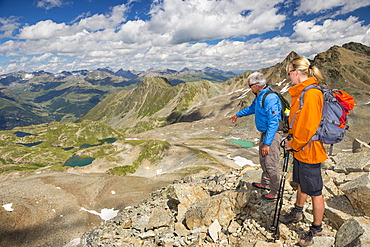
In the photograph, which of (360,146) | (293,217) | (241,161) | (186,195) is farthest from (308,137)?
(241,161)

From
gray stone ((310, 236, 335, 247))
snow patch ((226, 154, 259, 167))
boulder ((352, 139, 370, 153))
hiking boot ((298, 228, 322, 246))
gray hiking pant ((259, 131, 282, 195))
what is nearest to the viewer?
gray stone ((310, 236, 335, 247))

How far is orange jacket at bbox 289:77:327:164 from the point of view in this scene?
22.7 ft

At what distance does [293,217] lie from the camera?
9.20 metres

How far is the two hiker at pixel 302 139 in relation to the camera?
6.99 metres

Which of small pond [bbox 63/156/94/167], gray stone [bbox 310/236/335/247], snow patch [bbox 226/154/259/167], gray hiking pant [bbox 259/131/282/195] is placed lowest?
small pond [bbox 63/156/94/167]

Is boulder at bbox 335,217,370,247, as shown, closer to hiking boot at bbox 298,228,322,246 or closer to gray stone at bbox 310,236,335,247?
gray stone at bbox 310,236,335,247

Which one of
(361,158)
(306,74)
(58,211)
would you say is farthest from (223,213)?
(58,211)

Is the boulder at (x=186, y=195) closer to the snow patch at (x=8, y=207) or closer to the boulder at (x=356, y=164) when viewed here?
the boulder at (x=356, y=164)

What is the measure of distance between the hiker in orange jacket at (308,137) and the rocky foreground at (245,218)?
115 cm

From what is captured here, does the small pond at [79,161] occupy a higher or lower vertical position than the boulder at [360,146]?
lower

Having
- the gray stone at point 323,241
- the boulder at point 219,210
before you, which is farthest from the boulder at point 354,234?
the boulder at point 219,210

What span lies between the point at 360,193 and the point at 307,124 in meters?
5.38

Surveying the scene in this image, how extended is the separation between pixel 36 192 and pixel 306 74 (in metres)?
62.9

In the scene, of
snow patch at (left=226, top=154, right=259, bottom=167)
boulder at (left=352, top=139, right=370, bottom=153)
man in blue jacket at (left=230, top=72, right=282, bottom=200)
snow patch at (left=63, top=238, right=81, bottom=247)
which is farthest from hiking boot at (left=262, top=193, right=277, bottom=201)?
snow patch at (left=226, top=154, right=259, bottom=167)
